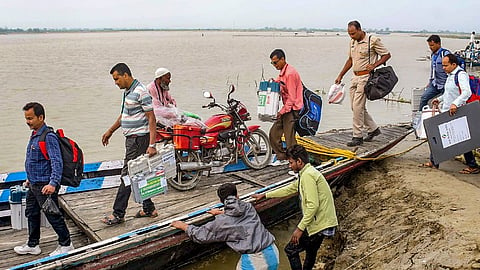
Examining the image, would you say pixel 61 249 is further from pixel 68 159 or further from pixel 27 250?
pixel 68 159

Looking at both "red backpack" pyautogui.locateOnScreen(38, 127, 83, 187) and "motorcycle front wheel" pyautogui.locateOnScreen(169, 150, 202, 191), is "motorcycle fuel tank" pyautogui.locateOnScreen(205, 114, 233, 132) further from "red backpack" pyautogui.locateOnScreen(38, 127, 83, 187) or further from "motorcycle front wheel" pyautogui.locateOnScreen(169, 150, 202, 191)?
"red backpack" pyautogui.locateOnScreen(38, 127, 83, 187)

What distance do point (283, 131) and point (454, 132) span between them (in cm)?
206

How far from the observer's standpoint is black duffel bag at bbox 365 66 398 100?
6.68 meters

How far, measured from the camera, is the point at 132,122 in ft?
15.3

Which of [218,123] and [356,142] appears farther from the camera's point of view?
[356,142]

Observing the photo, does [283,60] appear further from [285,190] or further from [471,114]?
[471,114]

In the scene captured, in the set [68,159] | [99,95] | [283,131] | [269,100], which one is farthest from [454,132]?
[99,95]

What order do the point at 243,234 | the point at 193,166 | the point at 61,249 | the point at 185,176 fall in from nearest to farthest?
the point at 243,234, the point at 61,249, the point at 193,166, the point at 185,176

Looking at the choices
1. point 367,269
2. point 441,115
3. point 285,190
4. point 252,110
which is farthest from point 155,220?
point 252,110

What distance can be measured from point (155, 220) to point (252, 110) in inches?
458

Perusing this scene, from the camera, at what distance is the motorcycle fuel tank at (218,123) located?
619cm

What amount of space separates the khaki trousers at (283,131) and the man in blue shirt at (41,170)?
117 inches

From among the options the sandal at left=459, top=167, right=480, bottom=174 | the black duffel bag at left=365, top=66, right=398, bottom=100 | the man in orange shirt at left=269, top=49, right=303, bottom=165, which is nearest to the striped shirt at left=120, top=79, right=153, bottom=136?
the man in orange shirt at left=269, top=49, right=303, bottom=165

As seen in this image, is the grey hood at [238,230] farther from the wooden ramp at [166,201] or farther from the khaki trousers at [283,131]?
the khaki trousers at [283,131]
